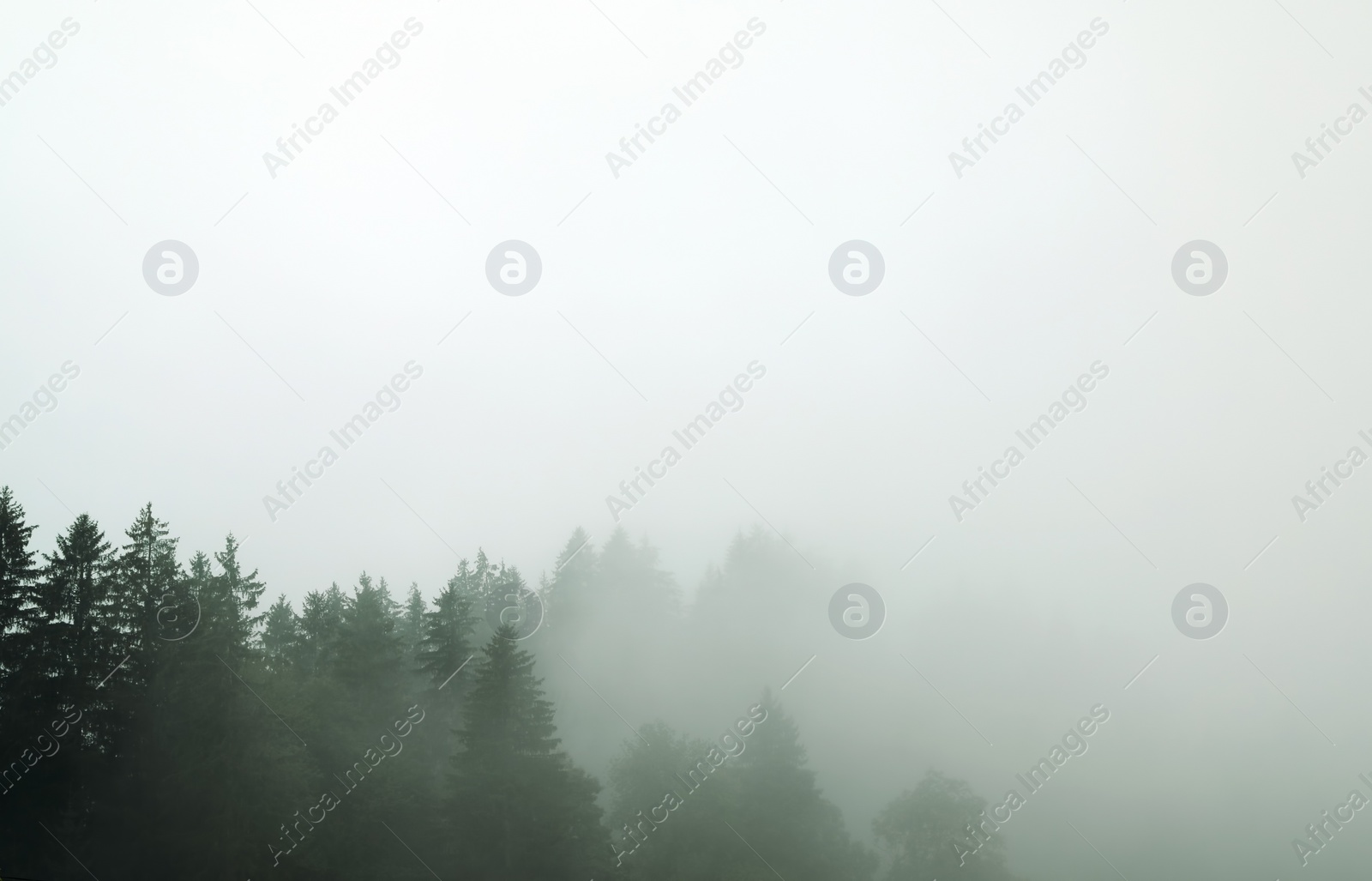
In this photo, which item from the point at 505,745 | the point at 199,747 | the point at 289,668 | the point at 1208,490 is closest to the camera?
the point at 199,747

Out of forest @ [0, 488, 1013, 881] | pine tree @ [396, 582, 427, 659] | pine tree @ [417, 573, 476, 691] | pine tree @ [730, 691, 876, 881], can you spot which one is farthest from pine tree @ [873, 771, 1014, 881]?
pine tree @ [396, 582, 427, 659]

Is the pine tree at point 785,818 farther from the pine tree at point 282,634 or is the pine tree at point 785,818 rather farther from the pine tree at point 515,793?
the pine tree at point 282,634

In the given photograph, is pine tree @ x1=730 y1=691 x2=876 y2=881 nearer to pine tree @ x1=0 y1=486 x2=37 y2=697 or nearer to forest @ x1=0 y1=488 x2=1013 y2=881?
forest @ x1=0 y1=488 x2=1013 y2=881

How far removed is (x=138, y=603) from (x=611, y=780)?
3260 cm

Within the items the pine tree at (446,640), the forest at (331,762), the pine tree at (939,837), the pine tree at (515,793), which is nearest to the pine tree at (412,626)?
the forest at (331,762)

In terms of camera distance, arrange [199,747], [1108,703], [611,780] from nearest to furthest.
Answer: [199,747] < [611,780] < [1108,703]

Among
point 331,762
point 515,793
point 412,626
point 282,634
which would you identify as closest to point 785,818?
point 515,793

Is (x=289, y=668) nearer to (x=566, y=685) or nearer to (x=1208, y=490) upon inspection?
(x=566, y=685)

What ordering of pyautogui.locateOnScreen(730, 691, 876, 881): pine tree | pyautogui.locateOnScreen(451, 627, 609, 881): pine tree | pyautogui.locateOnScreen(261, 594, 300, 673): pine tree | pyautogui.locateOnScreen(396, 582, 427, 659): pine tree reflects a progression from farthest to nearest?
pyautogui.locateOnScreen(261, 594, 300, 673): pine tree
pyautogui.locateOnScreen(396, 582, 427, 659): pine tree
pyautogui.locateOnScreen(730, 691, 876, 881): pine tree
pyautogui.locateOnScreen(451, 627, 609, 881): pine tree

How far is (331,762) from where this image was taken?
1435 inches

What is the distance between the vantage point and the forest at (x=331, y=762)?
28.1 m

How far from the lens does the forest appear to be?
2806cm

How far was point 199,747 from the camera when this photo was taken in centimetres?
3058

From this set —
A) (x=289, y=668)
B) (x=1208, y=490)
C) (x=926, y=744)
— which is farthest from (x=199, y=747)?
(x=1208, y=490)
